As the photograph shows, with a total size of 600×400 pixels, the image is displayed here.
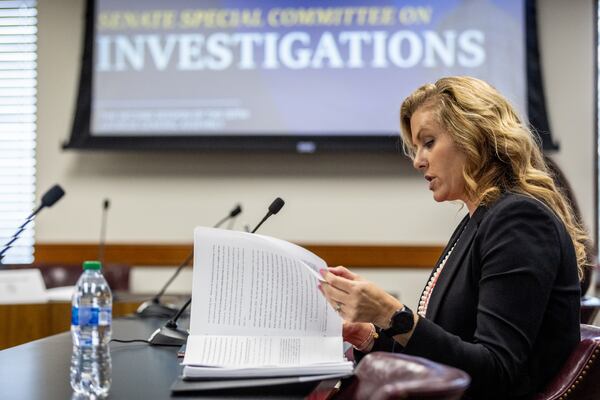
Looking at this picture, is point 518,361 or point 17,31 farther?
point 17,31

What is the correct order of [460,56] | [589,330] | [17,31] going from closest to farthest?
[589,330], [460,56], [17,31]

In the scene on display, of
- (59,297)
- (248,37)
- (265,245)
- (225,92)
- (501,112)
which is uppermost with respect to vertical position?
(248,37)

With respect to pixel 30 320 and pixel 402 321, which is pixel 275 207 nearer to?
pixel 402 321

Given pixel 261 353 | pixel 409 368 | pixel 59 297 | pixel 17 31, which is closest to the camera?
pixel 409 368

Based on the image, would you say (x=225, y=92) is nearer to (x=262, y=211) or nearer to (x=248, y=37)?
(x=248, y=37)

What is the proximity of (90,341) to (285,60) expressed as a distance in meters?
3.23

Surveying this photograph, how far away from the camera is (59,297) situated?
3113 millimetres

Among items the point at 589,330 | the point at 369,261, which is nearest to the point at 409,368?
the point at 589,330

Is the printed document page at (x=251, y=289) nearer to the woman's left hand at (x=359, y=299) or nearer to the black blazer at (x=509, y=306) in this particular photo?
the woman's left hand at (x=359, y=299)

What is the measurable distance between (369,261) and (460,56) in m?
1.31

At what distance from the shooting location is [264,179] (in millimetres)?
4539

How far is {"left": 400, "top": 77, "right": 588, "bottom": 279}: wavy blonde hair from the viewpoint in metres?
1.55

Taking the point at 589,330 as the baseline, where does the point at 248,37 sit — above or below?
above

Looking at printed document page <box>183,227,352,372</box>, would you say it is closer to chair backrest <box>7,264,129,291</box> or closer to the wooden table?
the wooden table
